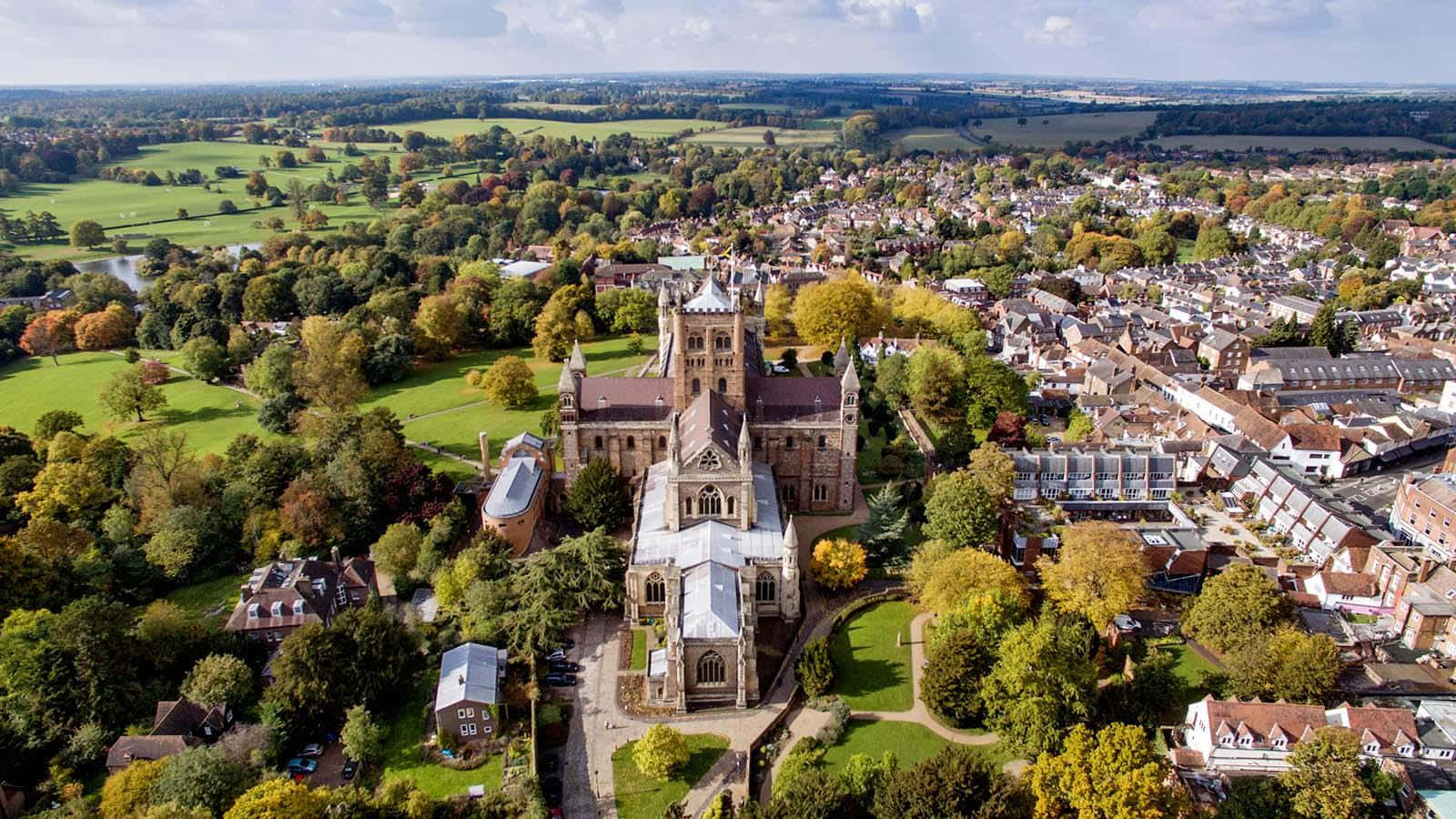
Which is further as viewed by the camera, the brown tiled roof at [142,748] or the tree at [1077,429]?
the tree at [1077,429]

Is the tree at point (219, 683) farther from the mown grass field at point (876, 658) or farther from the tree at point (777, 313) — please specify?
the tree at point (777, 313)

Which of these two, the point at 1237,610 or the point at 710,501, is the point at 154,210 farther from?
the point at 1237,610

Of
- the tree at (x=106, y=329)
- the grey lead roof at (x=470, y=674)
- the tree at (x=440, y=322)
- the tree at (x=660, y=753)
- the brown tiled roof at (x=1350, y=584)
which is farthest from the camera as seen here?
the tree at (x=106, y=329)

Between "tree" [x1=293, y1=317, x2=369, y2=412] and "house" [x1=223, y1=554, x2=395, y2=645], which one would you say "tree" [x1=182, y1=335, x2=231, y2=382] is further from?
"house" [x1=223, y1=554, x2=395, y2=645]

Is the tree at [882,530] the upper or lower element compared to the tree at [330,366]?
lower

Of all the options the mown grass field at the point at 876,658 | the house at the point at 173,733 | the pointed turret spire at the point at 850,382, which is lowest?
the mown grass field at the point at 876,658

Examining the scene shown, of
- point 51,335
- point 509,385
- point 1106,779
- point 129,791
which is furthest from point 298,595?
point 51,335

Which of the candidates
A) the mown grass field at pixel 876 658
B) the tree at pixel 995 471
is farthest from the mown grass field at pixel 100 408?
the tree at pixel 995 471
